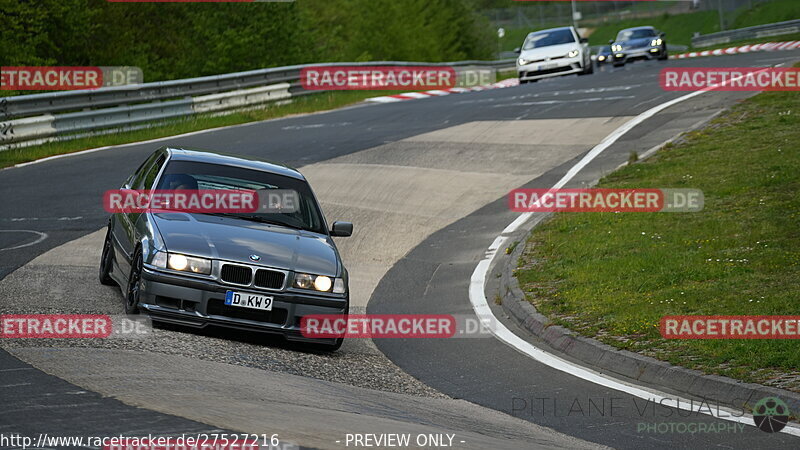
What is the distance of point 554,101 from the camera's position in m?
27.8

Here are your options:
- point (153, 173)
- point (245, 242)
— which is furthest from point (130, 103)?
point (245, 242)

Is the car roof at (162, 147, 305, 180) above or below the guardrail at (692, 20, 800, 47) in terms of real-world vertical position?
above

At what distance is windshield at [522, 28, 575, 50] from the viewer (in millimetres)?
37688

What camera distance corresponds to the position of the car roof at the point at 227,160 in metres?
11.1

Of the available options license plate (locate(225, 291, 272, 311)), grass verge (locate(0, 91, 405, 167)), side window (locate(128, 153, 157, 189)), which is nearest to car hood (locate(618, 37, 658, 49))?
grass verge (locate(0, 91, 405, 167))

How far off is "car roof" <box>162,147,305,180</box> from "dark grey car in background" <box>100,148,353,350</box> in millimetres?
435

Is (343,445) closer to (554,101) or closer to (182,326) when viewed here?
(182,326)

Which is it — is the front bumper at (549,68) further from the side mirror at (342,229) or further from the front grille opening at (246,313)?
the front grille opening at (246,313)

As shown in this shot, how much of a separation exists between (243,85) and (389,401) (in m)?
22.4

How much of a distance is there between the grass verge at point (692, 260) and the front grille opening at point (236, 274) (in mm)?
3173

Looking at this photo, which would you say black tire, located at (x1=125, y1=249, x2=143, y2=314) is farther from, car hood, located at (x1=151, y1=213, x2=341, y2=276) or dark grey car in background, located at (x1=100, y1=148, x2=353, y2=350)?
car hood, located at (x1=151, y1=213, x2=341, y2=276)

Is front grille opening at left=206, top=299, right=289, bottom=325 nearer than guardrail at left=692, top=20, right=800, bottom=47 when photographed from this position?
Yes

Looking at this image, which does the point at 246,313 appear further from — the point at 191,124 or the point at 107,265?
the point at 191,124

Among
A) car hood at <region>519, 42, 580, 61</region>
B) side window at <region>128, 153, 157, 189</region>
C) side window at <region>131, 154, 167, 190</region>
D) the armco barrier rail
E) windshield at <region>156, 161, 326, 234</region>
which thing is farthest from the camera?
car hood at <region>519, 42, 580, 61</region>
